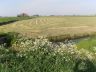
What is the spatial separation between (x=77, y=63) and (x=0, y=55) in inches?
122

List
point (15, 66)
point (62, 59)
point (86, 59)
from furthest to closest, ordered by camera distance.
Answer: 1. point (86, 59)
2. point (62, 59)
3. point (15, 66)

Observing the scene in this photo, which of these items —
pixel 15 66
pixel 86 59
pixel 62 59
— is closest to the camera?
pixel 15 66

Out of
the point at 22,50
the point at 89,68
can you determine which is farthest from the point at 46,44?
the point at 89,68

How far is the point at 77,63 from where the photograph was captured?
14.4 metres

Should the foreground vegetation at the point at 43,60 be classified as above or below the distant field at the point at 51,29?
above

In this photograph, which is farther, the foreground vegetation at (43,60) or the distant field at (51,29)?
the distant field at (51,29)

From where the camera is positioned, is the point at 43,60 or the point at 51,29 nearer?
the point at 43,60

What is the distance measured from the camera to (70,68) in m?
13.8

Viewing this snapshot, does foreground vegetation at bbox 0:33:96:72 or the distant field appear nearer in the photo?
foreground vegetation at bbox 0:33:96:72

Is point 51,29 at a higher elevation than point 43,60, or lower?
lower

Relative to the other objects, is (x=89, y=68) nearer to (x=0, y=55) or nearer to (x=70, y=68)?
(x=70, y=68)

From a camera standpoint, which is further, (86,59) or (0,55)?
(86,59)

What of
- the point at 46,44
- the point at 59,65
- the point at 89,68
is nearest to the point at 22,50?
the point at 46,44

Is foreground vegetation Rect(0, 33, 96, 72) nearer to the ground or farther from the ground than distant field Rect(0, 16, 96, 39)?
farther from the ground
